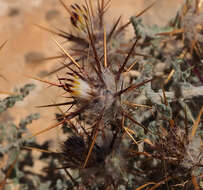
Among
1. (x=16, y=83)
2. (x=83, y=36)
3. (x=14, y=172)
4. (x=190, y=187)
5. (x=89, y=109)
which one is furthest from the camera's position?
(x=16, y=83)

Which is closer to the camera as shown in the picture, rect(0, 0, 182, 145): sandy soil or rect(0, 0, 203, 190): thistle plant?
rect(0, 0, 203, 190): thistle plant

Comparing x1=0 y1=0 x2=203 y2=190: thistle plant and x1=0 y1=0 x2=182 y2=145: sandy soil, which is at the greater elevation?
x1=0 y1=0 x2=182 y2=145: sandy soil

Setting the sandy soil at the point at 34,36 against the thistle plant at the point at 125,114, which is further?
the sandy soil at the point at 34,36

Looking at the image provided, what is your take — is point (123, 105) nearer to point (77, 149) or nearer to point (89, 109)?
point (89, 109)

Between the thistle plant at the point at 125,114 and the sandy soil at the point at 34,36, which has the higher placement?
the sandy soil at the point at 34,36

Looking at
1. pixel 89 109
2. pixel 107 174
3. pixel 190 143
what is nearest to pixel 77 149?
pixel 107 174

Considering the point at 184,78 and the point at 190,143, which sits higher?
the point at 184,78

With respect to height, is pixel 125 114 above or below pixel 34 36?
below

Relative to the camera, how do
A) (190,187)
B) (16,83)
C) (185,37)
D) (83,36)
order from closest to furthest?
(190,187)
(83,36)
(185,37)
(16,83)
